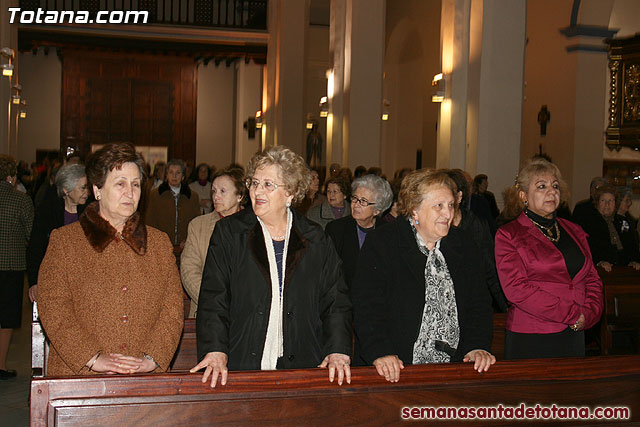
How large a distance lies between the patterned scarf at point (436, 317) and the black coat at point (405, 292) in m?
0.03

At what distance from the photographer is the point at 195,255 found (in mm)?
4887

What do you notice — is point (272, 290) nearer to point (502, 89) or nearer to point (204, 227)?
point (204, 227)

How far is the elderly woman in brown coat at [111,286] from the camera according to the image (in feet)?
10.2

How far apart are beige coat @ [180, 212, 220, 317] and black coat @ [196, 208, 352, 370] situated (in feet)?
4.79

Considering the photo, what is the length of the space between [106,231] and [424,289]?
1466mm

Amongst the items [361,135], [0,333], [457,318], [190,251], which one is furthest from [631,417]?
[361,135]

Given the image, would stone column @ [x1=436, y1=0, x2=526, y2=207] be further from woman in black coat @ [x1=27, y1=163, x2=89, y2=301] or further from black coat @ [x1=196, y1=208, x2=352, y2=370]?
black coat @ [x1=196, y1=208, x2=352, y2=370]

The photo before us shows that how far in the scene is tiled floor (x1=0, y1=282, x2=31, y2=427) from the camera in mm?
5492

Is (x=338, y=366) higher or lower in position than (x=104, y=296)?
lower

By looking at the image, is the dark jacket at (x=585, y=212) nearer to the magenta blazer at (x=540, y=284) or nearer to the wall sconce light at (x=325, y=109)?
the magenta blazer at (x=540, y=284)

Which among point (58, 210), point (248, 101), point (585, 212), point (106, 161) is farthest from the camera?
point (248, 101)

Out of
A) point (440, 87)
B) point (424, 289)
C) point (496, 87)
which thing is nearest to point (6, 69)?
point (440, 87)

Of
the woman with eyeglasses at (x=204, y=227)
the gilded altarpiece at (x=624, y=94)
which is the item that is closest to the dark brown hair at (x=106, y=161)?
the woman with eyeglasses at (x=204, y=227)

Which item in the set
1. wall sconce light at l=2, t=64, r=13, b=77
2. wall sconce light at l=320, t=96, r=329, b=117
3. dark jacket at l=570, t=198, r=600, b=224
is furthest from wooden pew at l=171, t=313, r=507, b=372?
wall sconce light at l=2, t=64, r=13, b=77
